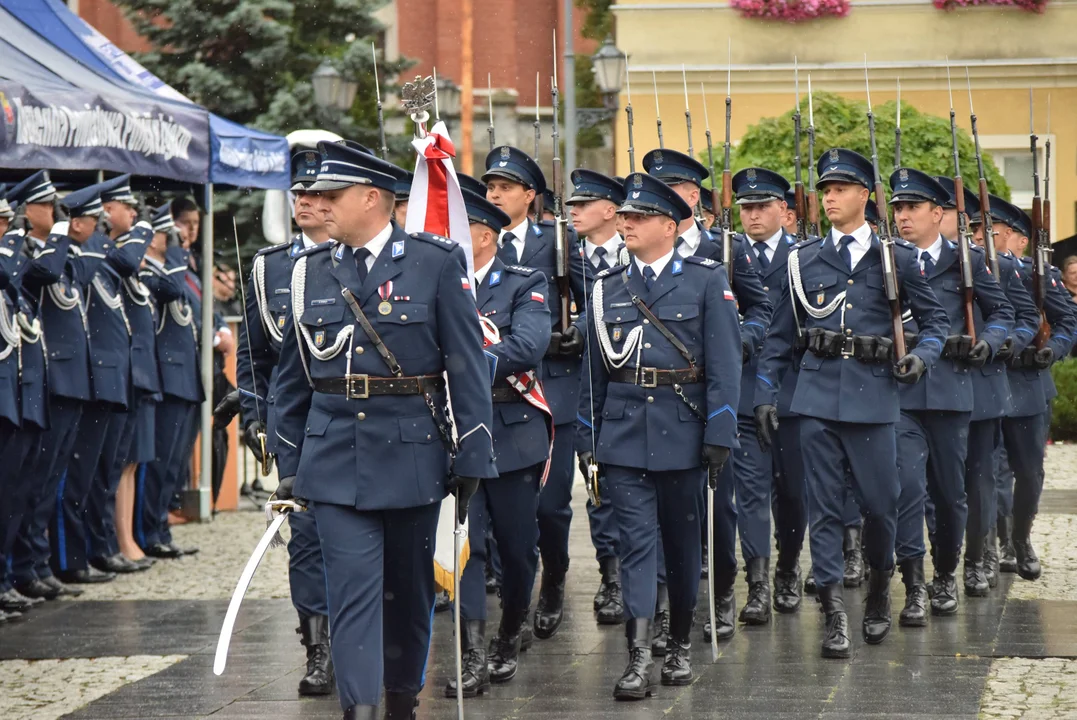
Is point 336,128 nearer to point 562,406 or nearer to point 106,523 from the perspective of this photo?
point 106,523

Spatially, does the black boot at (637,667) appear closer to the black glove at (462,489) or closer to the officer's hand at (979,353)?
the black glove at (462,489)

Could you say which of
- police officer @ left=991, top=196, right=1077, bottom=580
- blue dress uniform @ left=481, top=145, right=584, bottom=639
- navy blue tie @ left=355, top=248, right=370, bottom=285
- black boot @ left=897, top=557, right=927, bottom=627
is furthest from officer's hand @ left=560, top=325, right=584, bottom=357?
police officer @ left=991, top=196, right=1077, bottom=580

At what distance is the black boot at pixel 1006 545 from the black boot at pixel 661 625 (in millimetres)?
3004

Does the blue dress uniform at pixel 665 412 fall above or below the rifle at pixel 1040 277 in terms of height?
below

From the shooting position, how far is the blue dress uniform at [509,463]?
25.4 feet

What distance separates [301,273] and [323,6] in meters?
20.2

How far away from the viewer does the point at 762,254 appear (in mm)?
10141

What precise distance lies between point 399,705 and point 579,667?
2.01 m

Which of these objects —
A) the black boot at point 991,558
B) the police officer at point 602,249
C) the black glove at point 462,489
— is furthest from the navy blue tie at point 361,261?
the black boot at point 991,558

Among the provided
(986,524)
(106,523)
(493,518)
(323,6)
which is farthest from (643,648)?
(323,6)

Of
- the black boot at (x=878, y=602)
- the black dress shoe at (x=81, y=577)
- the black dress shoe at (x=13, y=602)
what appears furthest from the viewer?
the black dress shoe at (x=81, y=577)

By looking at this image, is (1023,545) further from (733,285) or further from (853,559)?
(733,285)

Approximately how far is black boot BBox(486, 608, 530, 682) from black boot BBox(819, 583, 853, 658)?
1.35m

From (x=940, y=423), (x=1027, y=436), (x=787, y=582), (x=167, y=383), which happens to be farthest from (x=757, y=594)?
(x=167, y=383)
